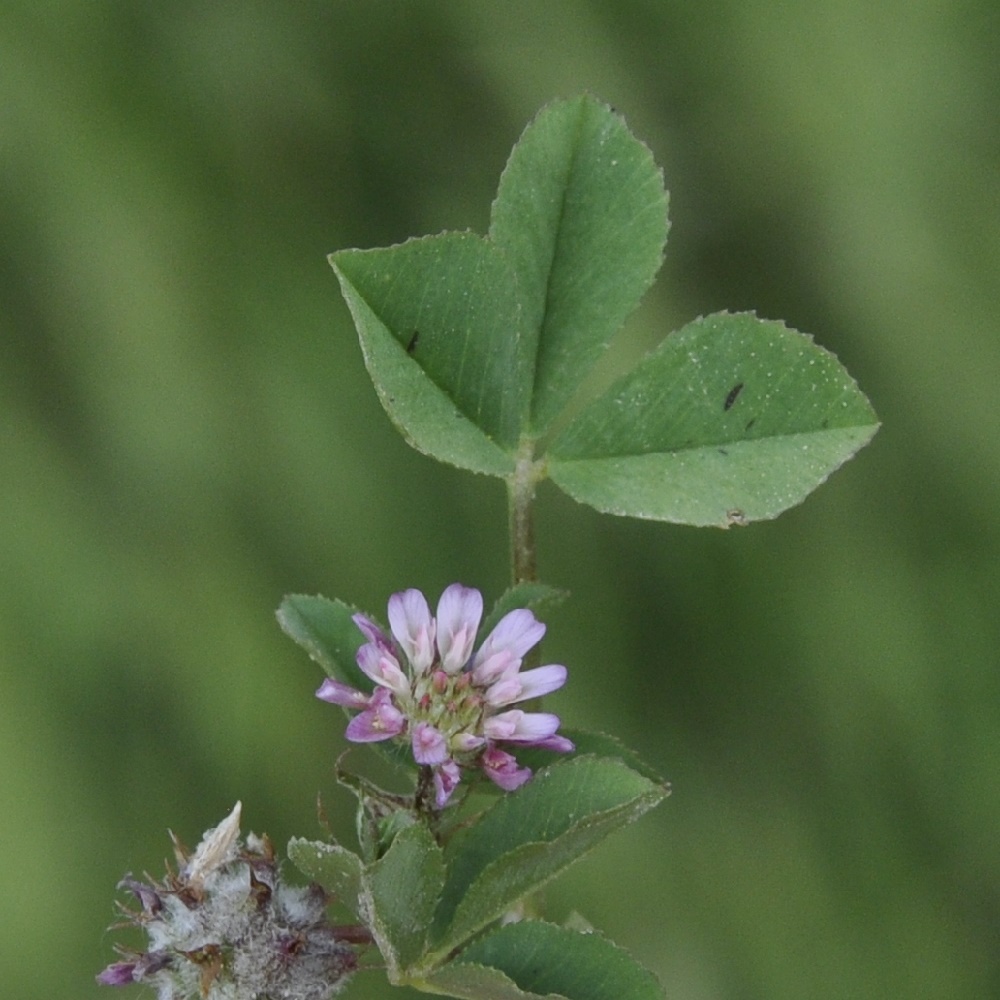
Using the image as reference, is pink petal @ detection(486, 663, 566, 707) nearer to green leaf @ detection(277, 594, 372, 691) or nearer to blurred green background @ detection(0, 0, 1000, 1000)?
green leaf @ detection(277, 594, 372, 691)

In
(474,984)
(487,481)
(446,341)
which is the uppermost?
(487,481)

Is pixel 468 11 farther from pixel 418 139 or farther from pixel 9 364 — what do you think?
pixel 9 364

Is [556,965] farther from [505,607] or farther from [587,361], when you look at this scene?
[587,361]

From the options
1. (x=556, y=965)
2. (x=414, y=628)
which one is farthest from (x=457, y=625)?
Answer: (x=556, y=965)

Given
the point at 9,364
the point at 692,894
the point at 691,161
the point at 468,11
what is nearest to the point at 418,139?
the point at 468,11

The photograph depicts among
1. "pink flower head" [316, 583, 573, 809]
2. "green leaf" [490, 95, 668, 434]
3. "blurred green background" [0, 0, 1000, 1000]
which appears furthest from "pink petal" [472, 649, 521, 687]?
"blurred green background" [0, 0, 1000, 1000]

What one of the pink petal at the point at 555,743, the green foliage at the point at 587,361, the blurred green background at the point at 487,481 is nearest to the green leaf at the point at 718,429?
the green foliage at the point at 587,361
